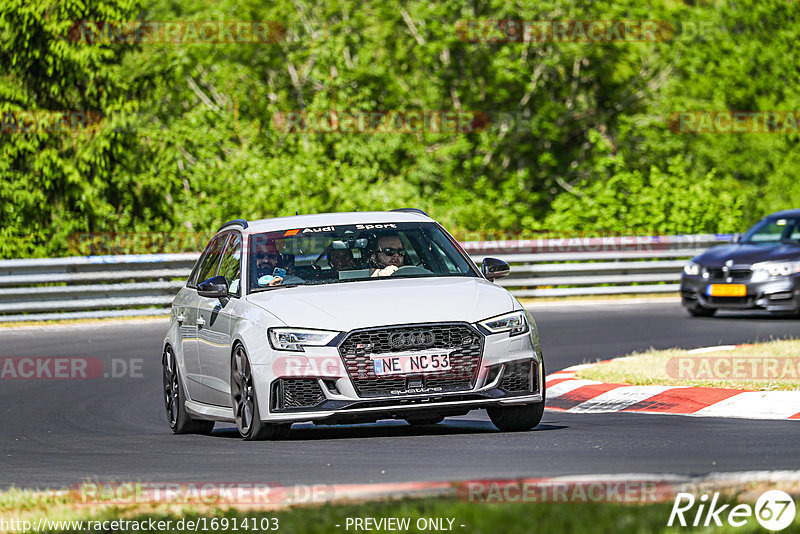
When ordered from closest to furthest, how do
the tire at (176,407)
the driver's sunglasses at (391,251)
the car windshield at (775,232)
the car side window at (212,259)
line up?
1. the driver's sunglasses at (391,251)
2. the tire at (176,407)
3. the car side window at (212,259)
4. the car windshield at (775,232)

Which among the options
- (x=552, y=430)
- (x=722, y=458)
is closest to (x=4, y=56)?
(x=552, y=430)

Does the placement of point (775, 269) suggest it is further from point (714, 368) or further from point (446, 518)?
point (446, 518)

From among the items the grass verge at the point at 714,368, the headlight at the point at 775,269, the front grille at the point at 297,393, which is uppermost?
the front grille at the point at 297,393

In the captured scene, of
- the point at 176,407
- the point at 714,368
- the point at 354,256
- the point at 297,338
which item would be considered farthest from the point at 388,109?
the point at 297,338

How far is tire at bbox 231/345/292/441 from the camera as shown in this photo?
9.71 meters

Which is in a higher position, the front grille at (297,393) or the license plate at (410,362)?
the license plate at (410,362)

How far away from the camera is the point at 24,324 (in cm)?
2194

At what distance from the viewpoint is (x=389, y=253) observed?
10.6 metres

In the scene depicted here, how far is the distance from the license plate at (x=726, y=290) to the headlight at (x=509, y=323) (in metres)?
11.3

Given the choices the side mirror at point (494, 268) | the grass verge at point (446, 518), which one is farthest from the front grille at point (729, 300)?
the grass verge at point (446, 518)

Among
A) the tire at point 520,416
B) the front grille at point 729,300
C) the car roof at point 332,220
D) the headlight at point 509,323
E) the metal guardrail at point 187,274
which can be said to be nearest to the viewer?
the headlight at point 509,323

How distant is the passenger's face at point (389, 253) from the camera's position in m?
10.6

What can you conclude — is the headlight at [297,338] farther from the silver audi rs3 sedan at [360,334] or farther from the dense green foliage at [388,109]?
the dense green foliage at [388,109]

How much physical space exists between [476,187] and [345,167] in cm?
875
